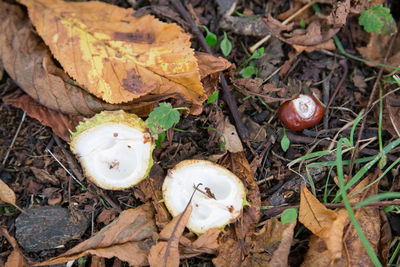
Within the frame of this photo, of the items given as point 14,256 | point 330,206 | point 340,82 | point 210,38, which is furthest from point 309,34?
point 14,256

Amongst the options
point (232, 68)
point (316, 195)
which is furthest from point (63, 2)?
point (316, 195)

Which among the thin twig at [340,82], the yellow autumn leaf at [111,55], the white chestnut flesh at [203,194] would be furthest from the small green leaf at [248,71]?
the white chestnut flesh at [203,194]

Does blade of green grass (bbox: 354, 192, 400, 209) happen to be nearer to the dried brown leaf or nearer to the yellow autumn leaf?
the dried brown leaf

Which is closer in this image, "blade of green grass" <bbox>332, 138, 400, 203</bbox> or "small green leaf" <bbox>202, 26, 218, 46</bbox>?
"blade of green grass" <bbox>332, 138, 400, 203</bbox>

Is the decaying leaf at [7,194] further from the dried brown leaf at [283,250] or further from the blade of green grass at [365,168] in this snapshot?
the blade of green grass at [365,168]

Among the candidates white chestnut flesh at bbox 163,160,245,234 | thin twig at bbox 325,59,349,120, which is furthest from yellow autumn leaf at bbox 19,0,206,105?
thin twig at bbox 325,59,349,120

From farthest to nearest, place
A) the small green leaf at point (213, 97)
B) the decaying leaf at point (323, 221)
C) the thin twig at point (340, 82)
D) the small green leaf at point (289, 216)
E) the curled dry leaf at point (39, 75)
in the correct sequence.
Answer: the thin twig at point (340, 82) < the small green leaf at point (213, 97) < the curled dry leaf at point (39, 75) < the small green leaf at point (289, 216) < the decaying leaf at point (323, 221)
